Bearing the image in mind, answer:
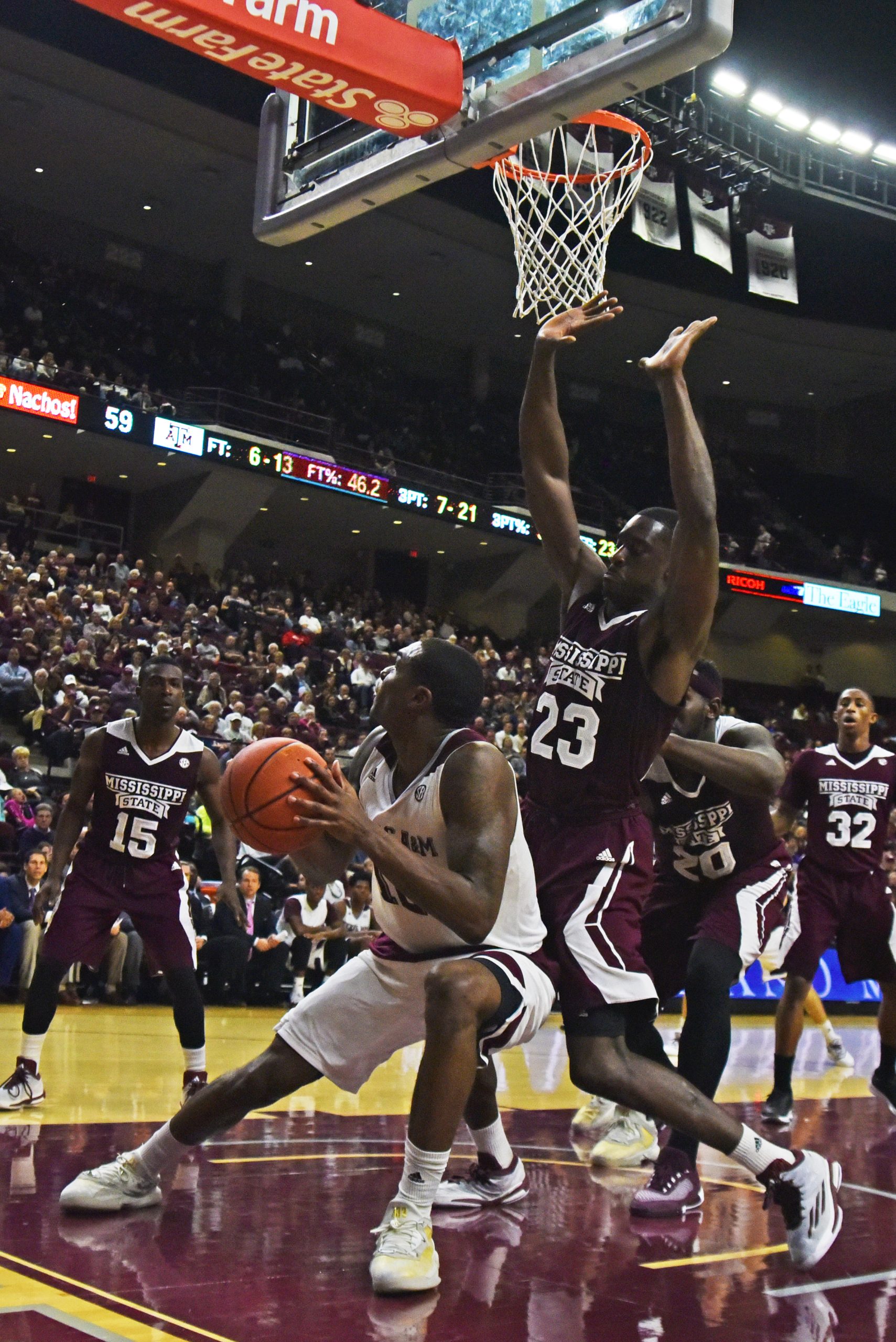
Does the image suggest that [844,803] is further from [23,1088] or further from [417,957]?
[23,1088]

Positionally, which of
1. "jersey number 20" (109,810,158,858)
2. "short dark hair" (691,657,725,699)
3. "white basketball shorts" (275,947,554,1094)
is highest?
"short dark hair" (691,657,725,699)

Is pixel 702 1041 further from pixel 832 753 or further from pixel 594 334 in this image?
pixel 594 334

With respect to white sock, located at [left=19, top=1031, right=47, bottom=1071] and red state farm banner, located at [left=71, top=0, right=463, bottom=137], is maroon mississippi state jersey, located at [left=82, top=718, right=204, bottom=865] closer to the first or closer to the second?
white sock, located at [left=19, top=1031, right=47, bottom=1071]

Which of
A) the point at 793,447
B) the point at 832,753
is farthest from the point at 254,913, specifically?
the point at 793,447

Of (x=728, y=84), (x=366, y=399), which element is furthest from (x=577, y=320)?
(x=366, y=399)

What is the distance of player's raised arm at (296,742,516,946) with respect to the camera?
308 centimetres

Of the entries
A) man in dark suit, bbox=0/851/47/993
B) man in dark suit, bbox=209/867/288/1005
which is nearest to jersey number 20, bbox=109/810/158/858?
man in dark suit, bbox=0/851/47/993

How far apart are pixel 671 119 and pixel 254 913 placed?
16.1m

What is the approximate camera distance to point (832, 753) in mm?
7047

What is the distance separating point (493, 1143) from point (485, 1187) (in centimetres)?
14

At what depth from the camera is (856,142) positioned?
25688mm

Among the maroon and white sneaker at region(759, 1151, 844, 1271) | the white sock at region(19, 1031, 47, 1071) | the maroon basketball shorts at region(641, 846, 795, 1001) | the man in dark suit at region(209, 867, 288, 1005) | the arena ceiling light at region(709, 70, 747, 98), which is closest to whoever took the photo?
the maroon and white sneaker at region(759, 1151, 844, 1271)

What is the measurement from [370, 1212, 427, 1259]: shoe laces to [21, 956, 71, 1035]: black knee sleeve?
2937 mm

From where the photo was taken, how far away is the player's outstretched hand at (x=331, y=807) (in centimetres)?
305
